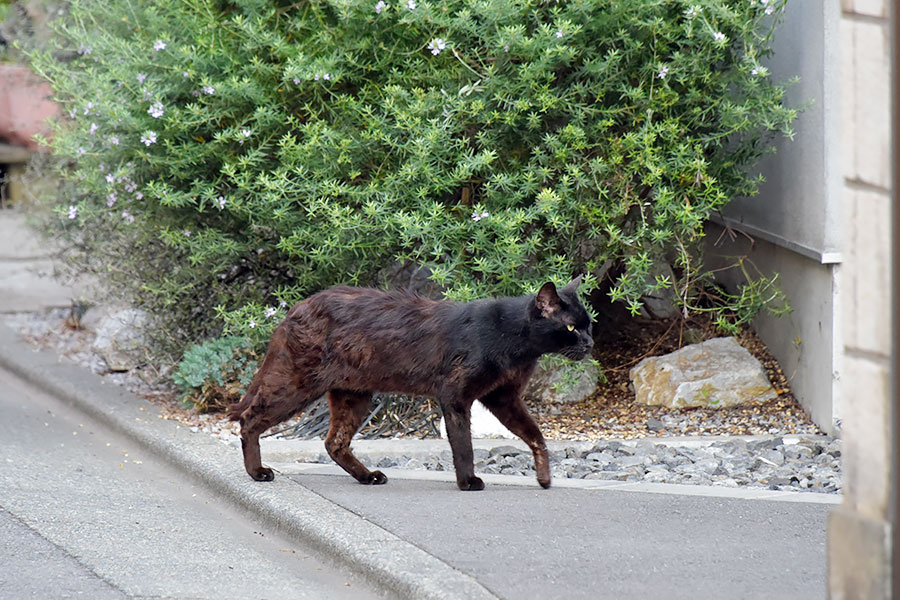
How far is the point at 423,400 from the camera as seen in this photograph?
7.29 m

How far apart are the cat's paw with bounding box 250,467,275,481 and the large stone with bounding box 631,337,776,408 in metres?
2.85

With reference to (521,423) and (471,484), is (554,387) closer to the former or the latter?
(521,423)

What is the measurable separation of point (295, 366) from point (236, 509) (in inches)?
31.1

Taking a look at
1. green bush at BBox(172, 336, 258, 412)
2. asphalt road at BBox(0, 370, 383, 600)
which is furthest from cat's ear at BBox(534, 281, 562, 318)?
green bush at BBox(172, 336, 258, 412)

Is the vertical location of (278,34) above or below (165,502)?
above

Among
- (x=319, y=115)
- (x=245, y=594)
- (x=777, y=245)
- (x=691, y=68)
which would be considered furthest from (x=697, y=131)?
(x=245, y=594)

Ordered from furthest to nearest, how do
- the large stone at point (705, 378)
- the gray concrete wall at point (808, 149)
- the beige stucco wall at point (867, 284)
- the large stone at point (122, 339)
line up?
the large stone at point (122, 339) → the large stone at point (705, 378) → the gray concrete wall at point (808, 149) → the beige stucco wall at point (867, 284)

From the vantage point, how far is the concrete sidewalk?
421 centimetres

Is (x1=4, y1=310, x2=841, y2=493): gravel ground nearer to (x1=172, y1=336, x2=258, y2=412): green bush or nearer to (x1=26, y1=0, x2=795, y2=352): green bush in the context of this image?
(x1=172, y1=336, x2=258, y2=412): green bush

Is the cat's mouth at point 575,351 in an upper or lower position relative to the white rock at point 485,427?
upper

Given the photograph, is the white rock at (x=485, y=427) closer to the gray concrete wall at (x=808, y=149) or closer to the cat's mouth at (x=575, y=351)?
the cat's mouth at (x=575, y=351)

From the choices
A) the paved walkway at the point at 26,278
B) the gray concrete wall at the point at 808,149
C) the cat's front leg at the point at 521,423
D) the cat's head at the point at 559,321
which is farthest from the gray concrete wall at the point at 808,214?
the paved walkway at the point at 26,278

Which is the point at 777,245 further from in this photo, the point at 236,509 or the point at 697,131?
the point at 236,509

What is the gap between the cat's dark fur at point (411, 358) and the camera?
17.8 ft
